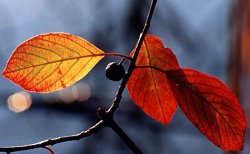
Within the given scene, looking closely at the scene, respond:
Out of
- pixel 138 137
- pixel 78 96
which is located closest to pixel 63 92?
pixel 78 96

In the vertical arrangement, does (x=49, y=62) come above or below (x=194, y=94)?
above

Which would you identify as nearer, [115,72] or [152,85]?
[115,72]

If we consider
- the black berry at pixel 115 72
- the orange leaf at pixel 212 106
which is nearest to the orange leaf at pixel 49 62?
the black berry at pixel 115 72

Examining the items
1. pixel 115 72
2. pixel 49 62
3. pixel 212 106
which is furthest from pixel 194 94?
pixel 49 62

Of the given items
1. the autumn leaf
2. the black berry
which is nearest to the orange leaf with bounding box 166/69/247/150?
the autumn leaf

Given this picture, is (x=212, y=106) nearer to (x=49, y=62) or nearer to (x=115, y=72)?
(x=115, y=72)

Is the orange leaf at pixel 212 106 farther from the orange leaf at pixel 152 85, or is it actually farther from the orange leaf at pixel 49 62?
the orange leaf at pixel 49 62
